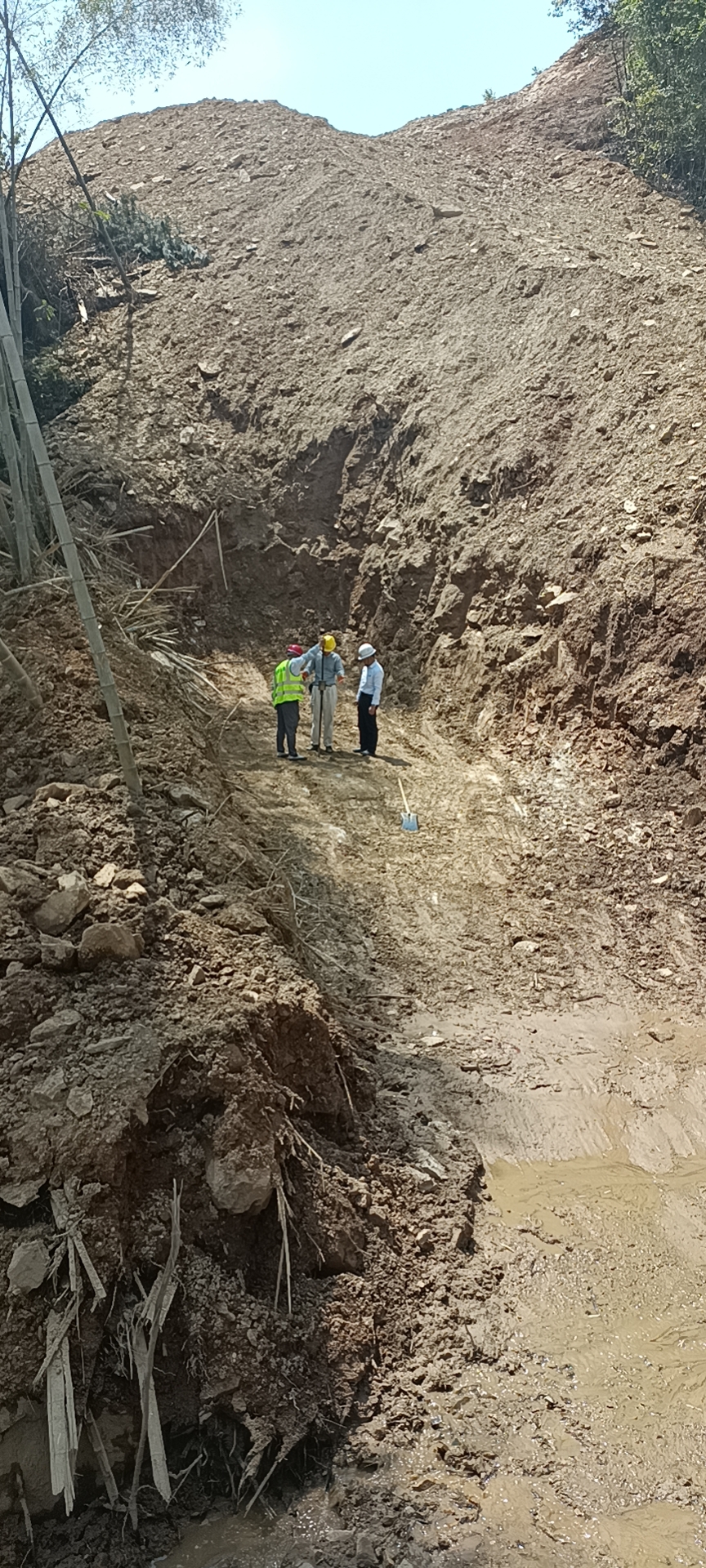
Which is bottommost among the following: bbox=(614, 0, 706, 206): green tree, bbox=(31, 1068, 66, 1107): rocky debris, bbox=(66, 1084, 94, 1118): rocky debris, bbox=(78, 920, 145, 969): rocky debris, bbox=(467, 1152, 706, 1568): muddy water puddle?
bbox=(467, 1152, 706, 1568): muddy water puddle

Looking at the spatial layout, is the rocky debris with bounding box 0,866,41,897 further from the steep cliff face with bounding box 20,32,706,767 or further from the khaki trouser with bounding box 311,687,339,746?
the khaki trouser with bounding box 311,687,339,746

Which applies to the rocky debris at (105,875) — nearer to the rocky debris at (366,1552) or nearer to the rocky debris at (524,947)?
the rocky debris at (366,1552)

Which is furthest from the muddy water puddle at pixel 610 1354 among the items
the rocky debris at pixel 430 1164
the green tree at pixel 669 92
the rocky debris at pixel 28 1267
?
the green tree at pixel 669 92

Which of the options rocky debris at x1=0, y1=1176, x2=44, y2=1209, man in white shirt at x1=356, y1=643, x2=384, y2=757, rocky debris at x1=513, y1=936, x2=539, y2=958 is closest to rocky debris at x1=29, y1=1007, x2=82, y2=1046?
rocky debris at x1=0, y1=1176, x2=44, y2=1209

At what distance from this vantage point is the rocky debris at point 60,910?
13.8ft

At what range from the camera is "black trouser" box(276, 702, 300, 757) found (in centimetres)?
957

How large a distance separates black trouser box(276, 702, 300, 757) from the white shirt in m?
0.68

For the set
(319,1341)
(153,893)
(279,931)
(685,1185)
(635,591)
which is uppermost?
(635,591)

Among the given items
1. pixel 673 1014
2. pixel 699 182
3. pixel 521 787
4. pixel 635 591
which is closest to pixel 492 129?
pixel 699 182

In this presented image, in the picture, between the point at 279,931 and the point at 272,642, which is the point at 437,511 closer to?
the point at 272,642

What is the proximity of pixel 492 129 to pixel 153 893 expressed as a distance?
21.5 metres

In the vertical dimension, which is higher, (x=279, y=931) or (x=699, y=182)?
(x=699, y=182)

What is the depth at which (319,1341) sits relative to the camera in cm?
375

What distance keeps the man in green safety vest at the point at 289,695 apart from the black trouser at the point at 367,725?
63 cm
